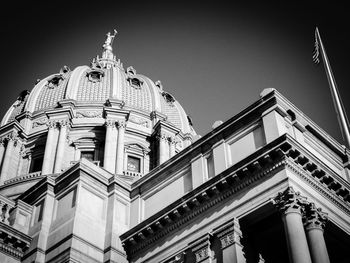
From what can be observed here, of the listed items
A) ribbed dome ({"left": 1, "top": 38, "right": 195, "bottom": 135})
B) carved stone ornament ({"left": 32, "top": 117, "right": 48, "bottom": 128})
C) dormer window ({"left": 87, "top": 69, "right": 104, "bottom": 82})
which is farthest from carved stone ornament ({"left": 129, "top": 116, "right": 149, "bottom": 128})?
dormer window ({"left": 87, "top": 69, "right": 104, "bottom": 82})

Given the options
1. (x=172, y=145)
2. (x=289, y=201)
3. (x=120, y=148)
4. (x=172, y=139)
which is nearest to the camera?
(x=289, y=201)

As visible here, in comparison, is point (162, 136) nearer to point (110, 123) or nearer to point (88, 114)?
point (110, 123)

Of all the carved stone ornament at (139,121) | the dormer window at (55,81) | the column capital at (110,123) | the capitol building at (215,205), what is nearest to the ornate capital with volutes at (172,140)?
the carved stone ornament at (139,121)

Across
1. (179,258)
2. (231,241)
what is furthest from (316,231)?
(179,258)

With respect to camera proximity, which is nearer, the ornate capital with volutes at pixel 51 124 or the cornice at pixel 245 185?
the cornice at pixel 245 185

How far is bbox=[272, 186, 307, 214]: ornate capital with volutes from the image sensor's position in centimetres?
2117

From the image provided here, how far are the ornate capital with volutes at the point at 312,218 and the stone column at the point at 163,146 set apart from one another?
90.6 feet

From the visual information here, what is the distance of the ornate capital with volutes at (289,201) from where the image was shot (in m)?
21.2

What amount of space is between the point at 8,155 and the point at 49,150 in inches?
156

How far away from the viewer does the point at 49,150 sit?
4775 cm

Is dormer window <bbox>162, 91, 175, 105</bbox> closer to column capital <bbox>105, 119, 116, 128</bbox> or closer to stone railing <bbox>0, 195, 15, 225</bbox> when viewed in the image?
column capital <bbox>105, 119, 116, 128</bbox>

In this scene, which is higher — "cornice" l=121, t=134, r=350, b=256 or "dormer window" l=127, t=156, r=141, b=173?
"dormer window" l=127, t=156, r=141, b=173

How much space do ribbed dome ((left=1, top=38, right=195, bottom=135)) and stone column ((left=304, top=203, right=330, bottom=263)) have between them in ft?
112

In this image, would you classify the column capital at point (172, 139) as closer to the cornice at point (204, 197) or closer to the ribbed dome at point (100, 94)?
the ribbed dome at point (100, 94)
